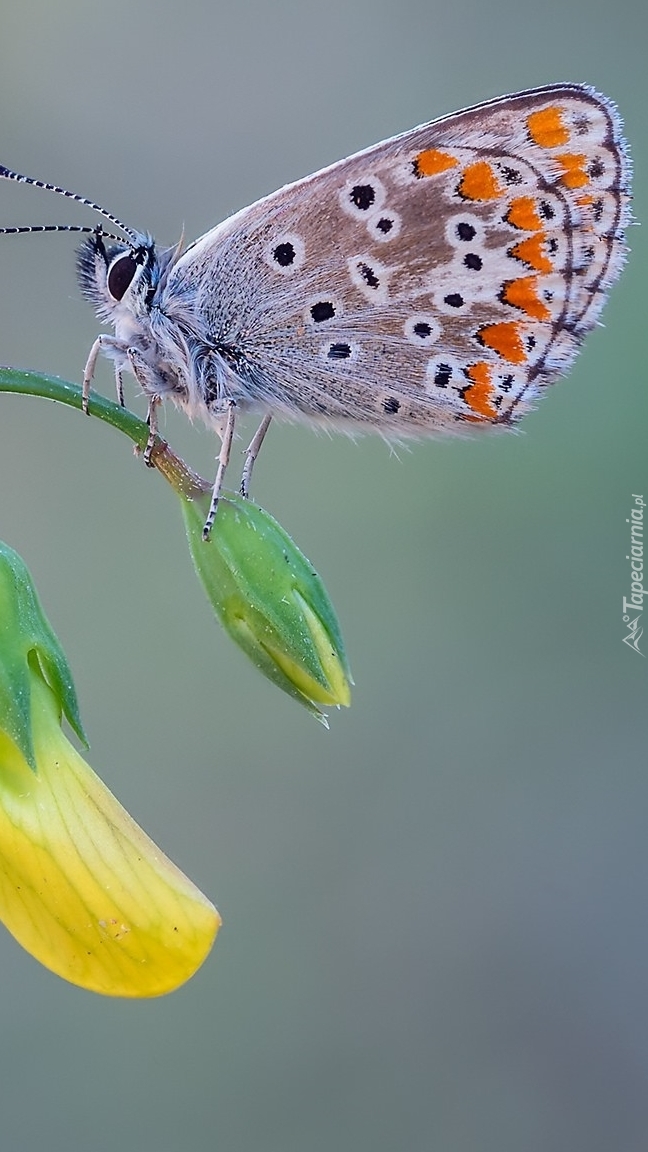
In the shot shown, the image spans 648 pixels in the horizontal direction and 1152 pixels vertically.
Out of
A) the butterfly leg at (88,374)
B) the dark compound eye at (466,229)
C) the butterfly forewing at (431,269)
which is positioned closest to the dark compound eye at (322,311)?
the butterfly forewing at (431,269)

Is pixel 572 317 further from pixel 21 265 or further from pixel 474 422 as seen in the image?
pixel 21 265

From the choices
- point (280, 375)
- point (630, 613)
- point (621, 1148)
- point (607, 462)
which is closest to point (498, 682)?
point (630, 613)

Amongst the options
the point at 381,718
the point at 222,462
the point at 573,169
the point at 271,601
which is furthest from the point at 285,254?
the point at 381,718

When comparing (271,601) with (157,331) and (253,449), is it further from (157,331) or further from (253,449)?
(157,331)

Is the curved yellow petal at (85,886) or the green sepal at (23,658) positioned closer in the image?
the curved yellow petal at (85,886)

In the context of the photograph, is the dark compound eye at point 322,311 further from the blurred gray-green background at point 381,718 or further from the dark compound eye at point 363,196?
the blurred gray-green background at point 381,718
